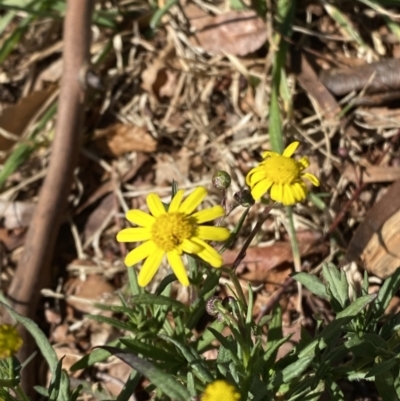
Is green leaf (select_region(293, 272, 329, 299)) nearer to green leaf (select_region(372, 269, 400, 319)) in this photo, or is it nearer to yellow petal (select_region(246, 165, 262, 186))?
green leaf (select_region(372, 269, 400, 319))

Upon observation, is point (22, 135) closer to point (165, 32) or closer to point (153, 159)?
point (153, 159)

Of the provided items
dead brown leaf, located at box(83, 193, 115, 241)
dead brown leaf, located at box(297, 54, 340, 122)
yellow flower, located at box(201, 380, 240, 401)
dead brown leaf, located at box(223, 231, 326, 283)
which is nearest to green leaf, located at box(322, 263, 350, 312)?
yellow flower, located at box(201, 380, 240, 401)

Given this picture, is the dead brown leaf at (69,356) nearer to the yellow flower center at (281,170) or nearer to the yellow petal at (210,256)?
the yellow petal at (210,256)

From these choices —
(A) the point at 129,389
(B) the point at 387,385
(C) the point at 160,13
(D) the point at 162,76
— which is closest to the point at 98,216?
(D) the point at 162,76

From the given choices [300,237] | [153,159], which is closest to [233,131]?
[153,159]

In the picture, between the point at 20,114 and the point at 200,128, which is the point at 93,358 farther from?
the point at 20,114

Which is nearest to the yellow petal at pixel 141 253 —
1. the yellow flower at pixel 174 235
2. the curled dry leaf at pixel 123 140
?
the yellow flower at pixel 174 235
